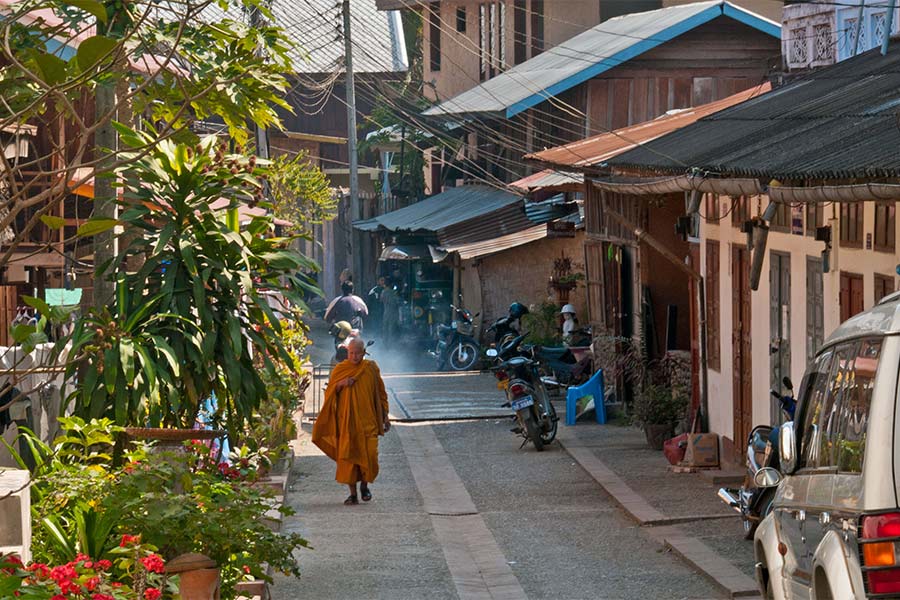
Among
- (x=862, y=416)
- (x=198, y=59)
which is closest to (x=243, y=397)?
(x=198, y=59)

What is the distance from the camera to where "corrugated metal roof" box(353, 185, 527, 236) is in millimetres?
30422

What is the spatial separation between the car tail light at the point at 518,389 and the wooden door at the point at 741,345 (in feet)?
11.0

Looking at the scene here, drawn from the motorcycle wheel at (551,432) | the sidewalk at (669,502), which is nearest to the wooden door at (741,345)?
the sidewalk at (669,502)

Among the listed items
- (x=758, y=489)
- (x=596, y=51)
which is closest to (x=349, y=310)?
(x=596, y=51)

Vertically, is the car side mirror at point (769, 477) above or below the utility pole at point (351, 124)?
below

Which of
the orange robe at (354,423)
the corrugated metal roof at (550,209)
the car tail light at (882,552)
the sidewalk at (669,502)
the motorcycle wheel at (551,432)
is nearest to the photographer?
the car tail light at (882,552)

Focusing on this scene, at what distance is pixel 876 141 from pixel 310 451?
34.6ft

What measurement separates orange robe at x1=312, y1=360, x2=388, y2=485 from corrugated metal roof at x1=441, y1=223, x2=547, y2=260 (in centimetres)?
1317

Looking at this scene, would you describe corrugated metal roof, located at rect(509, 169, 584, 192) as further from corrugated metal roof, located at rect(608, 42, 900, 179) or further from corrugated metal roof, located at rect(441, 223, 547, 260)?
corrugated metal roof, located at rect(608, 42, 900, 179)

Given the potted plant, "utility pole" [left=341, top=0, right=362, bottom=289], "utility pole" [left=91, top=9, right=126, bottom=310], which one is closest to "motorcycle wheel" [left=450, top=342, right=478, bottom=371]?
the potted plant

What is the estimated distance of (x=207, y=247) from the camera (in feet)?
33.7

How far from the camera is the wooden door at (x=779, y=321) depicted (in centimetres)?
1346

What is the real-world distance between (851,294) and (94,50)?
865 centimetres

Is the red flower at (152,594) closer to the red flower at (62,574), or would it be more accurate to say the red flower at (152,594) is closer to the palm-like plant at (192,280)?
the red flower at (62,574)
